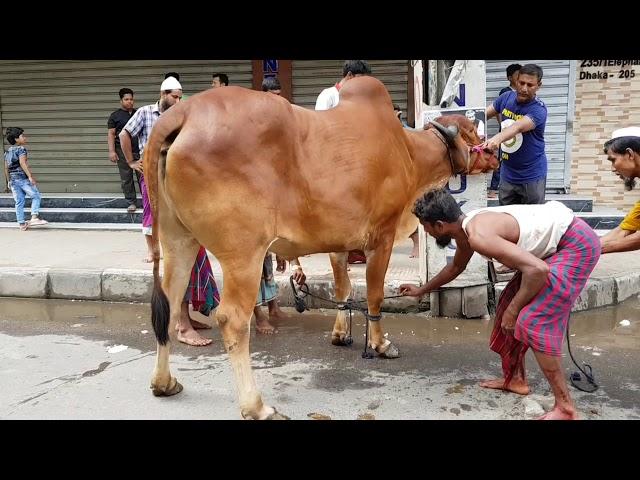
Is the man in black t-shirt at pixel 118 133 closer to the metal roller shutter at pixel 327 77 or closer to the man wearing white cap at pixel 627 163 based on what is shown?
the metal roller shutter at pixel 327 77

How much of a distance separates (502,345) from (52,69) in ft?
32.4

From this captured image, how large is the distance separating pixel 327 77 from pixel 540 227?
731 centimetres

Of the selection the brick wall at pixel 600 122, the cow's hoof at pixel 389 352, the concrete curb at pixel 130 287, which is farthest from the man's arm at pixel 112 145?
the brick wall at pixel 600 122

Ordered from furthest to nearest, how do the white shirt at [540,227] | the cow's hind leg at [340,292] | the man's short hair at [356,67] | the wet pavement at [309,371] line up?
the man's short hair at [356,67], the cow's hind leg at [340,292], the wet pavement at [309,371], the white shirt at [540,227]

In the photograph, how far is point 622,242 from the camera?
346 cm

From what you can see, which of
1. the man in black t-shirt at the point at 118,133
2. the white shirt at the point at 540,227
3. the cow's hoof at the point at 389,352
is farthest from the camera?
the man in black t-shirt at the point at 118,133

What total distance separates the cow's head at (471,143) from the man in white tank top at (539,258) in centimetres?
135

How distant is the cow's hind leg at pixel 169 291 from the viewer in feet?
11.3

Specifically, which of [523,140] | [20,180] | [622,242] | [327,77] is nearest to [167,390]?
[622,242]

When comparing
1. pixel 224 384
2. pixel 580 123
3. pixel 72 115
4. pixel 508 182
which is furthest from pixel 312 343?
pixel 72 115

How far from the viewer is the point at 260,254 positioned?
10.9ft

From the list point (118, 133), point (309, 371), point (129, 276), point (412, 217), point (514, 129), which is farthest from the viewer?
point (118, 133)

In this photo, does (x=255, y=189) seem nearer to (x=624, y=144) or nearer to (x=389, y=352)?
(x=389, y=352)

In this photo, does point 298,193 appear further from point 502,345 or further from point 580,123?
point 580,123
